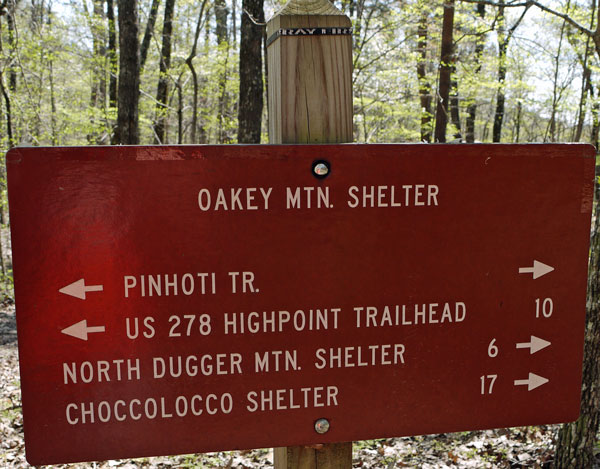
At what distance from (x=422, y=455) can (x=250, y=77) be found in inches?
270

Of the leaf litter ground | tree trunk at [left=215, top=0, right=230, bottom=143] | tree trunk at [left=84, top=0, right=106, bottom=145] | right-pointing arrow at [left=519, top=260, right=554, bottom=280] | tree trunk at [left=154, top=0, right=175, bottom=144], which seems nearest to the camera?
right-pointing arrow at [left=519, top=260, right=554, bottom=280]

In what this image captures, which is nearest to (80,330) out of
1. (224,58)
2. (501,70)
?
(224,58)

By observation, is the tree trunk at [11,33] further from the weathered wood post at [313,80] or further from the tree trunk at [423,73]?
the weathered wood post at [313,80]

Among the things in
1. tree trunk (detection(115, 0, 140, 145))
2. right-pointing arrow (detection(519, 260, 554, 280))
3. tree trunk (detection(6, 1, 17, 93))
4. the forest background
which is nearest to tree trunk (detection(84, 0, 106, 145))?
the forest background

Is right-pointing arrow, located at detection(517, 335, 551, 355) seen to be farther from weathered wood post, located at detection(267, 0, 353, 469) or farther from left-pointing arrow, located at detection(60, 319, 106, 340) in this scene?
left-pointing arrow, located at detection(60, 319, 106, 340)

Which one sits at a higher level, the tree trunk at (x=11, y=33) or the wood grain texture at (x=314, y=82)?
the tree trunk at (x=11, y=33)

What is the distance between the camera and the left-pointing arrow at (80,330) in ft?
4.31

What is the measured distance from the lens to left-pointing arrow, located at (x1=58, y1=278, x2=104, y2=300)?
130 cm

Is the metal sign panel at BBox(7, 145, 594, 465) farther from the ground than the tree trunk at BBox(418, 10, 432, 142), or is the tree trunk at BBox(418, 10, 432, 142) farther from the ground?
the tree trunk at BBox(418, 10, 432, 142)

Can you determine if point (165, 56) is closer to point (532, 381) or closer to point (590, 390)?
point (590, 390)

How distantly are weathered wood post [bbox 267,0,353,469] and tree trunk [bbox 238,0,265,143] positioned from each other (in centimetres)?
740

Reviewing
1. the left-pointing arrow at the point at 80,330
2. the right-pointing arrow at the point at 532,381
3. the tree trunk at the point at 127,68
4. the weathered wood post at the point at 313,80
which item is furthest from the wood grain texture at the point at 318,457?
the tree trunk at the point at 127,68

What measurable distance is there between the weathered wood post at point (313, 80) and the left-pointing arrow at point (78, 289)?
679mm

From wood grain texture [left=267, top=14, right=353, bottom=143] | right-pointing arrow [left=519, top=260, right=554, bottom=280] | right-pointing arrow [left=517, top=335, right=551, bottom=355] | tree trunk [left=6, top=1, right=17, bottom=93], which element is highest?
tree trunk [left=6, top=1, right=17, bottom=93]
